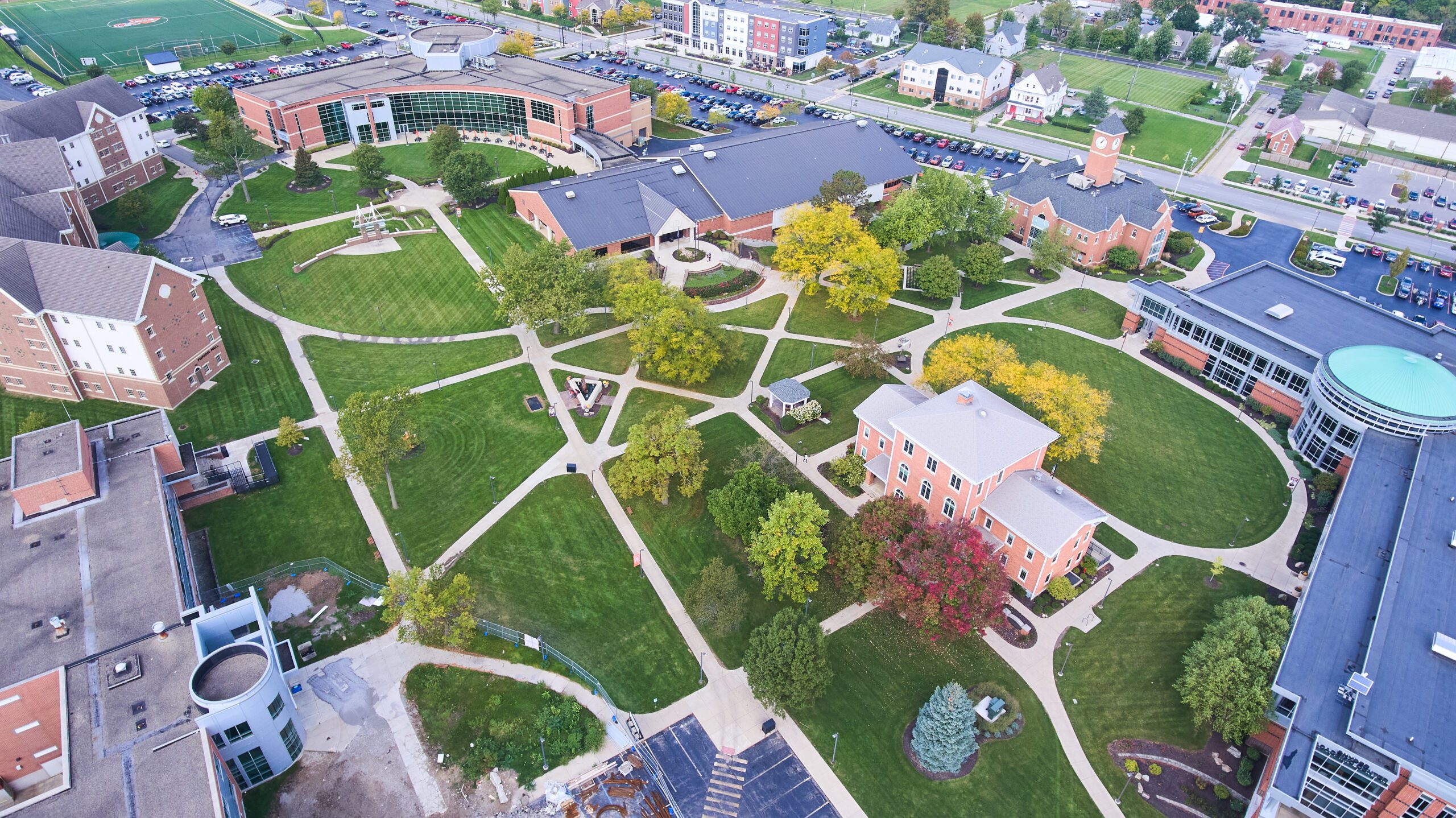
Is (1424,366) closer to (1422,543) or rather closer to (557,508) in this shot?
(1422,543)

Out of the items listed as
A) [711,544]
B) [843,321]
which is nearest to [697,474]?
[711,544]

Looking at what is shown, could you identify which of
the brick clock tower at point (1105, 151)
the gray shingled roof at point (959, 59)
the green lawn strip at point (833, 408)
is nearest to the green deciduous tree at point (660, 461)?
the green lawn strip at point (833, 408)

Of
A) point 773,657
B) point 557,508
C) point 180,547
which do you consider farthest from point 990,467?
point 180,547

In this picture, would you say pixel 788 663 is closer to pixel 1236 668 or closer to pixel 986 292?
pixel 1236 668

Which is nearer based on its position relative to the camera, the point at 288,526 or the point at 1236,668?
the point at 1236,668

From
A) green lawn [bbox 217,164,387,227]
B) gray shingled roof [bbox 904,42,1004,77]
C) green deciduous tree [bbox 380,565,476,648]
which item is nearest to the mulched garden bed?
green deciduous tree [bbox 380,565,476,648]

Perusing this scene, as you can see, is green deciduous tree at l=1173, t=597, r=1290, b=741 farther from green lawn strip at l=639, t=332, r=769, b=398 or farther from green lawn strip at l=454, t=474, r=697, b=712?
green lawn strip at l=639, t=332, r=769, b=398

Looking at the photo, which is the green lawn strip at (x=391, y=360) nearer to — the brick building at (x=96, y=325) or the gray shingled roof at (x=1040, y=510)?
the brick building at (x=96, y=325)
